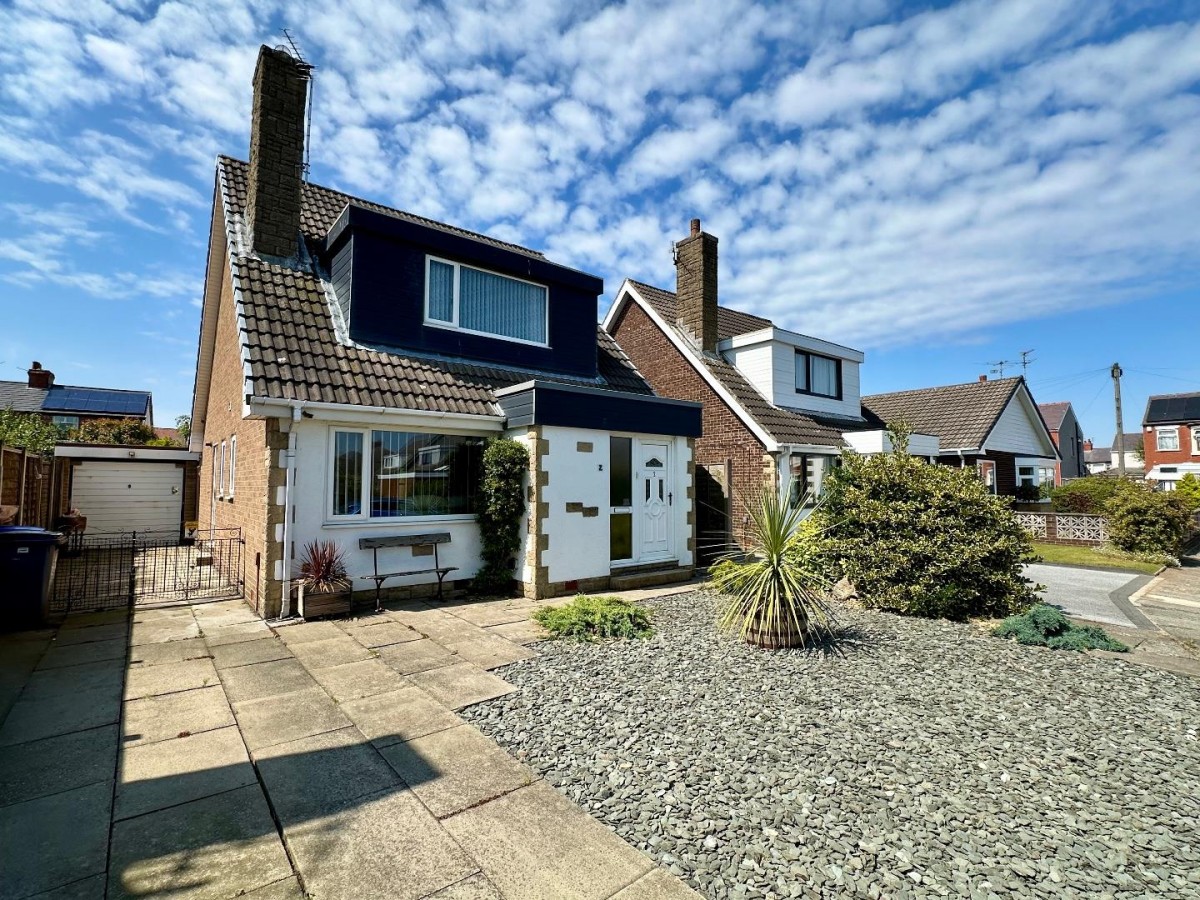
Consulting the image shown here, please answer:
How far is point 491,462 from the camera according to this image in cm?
962

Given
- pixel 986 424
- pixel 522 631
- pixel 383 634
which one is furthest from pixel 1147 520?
pixel 383 634

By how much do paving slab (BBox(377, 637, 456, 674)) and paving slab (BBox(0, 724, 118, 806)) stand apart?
2355 millimetres

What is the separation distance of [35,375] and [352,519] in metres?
41.6

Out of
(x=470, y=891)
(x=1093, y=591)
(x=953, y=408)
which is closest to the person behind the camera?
(x=470, y=891)

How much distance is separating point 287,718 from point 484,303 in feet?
27.5

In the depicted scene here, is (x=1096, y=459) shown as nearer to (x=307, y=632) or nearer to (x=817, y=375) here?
(x=817, y=375)

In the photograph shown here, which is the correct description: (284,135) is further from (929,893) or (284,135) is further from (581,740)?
(929,893)

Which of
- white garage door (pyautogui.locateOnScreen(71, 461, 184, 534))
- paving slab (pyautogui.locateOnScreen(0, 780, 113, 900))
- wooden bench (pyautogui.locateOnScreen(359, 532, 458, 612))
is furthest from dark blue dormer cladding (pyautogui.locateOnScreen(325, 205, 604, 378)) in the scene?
white garage door (pyautogui.locateOnScreen(71, 461, 184, 534))

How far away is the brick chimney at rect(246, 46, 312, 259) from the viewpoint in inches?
403

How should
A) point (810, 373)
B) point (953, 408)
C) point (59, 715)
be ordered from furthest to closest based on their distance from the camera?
point (953, 408), point (810, 373), point (59, 715)

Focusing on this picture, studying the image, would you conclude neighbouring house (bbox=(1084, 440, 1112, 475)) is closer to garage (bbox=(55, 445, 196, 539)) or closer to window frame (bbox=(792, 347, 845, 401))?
window frame (bbox=(792, 347, 845, 401))

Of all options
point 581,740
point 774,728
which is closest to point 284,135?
point 581,740

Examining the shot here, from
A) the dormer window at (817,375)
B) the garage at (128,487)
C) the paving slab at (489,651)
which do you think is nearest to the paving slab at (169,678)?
the paving slab at (489,651)

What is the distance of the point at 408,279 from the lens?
10.4 metres
